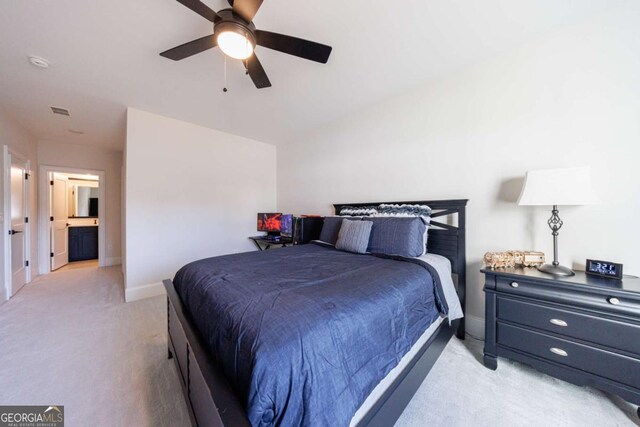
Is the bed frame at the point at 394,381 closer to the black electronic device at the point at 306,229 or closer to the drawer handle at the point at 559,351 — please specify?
the drawer handle at the point at 559,351

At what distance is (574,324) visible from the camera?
1.47 m

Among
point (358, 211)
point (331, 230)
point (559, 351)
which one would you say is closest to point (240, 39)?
point (331, 230)

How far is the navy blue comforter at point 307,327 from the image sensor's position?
30.0 inches

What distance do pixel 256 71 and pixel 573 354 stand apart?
9.76 ft

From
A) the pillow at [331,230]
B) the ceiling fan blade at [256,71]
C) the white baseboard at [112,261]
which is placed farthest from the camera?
the white baseboard at [112,261]

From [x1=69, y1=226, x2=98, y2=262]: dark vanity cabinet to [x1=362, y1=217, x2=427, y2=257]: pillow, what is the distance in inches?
278

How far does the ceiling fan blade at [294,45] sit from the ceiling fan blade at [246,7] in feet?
0.35

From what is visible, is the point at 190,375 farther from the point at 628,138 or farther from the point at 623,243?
the point at 628,138

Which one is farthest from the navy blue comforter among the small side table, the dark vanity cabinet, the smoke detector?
the dark vanity cabinet

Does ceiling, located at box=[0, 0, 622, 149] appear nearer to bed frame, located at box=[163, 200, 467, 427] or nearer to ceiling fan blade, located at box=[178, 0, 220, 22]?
ceiling fan blade, located at box=[178, 0, 220, 22]

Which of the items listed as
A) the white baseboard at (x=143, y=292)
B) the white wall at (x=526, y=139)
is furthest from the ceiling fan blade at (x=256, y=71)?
the white baseboard at (x=143, y=292)

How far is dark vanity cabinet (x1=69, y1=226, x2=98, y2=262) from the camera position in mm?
5504

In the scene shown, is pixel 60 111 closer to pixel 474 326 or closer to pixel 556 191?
pixel 556 191
